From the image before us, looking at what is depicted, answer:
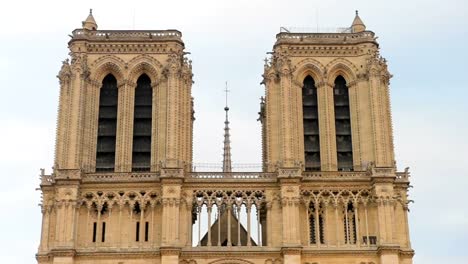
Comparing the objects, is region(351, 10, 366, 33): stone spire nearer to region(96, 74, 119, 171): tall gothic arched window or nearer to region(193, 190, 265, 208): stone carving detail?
region(193, 190, 265, 208): stone carving detail

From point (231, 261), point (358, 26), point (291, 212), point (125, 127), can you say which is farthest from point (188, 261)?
point (358, 26)

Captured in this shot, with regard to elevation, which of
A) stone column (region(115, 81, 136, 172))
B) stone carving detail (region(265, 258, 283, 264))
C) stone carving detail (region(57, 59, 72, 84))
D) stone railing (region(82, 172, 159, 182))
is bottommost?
stone carving detail (region(265, 258, 283, 264))

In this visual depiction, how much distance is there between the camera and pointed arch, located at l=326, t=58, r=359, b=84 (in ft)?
198

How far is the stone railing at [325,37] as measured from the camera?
61.0 metres

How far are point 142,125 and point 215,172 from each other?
6145 millimetres

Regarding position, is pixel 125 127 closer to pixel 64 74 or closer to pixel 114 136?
pixel 114 136

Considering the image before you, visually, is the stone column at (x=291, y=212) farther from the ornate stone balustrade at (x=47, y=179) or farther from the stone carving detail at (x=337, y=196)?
the ornate stone balustrade at (x=47, y=179)

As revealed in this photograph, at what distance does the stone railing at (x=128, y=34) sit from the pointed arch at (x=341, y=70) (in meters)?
10.2

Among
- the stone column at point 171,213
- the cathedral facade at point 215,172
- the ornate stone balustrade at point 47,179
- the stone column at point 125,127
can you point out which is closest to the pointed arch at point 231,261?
the cathedral facade at point 215,172

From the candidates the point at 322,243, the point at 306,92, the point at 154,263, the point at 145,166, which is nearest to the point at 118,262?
the point at 154,263

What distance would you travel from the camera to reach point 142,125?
59.4 m

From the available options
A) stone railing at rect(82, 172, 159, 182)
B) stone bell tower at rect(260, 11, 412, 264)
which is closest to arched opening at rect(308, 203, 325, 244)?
stone bell tower at rect(260, 11, 412, 264)

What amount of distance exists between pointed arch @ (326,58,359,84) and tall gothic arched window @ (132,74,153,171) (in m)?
11.8

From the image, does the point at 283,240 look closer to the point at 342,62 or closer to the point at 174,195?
the point at 174,195
